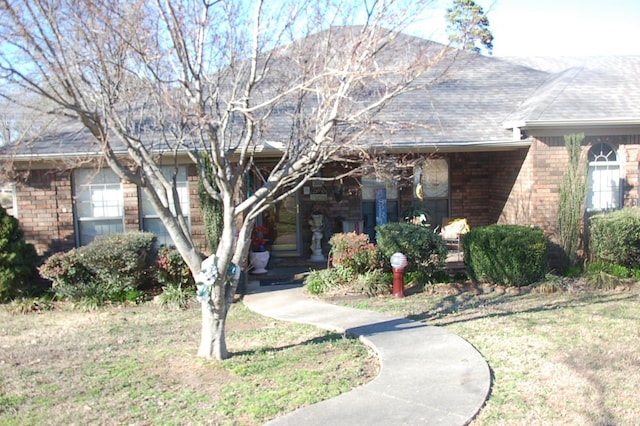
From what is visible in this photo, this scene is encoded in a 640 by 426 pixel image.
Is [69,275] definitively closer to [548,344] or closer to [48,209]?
[48,209]

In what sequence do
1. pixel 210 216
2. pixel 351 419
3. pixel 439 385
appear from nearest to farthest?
pixel 351 419
pixel 439 385
pixel 210 216

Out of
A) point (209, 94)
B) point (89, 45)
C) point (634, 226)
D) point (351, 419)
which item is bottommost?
point (351, 419)

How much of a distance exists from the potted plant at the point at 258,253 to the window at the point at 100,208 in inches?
104

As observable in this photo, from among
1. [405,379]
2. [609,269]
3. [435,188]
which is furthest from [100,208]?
[609,269]

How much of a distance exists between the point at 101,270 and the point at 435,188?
24.4 feet

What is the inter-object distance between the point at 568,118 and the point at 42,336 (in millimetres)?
9495

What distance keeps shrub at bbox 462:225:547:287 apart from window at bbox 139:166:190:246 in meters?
5.56

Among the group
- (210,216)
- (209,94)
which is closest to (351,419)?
(209,94)

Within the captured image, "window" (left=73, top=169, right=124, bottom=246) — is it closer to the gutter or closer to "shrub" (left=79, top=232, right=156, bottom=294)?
"shrub" (left=79, top=232, right=156, bottom=294)

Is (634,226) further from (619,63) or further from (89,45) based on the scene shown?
(89,45)

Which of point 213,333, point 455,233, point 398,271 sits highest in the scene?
point 455,233

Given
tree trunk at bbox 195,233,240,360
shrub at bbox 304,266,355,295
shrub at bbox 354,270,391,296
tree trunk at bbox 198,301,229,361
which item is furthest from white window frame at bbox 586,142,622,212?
tree trunk at bbox 198,301,229,361

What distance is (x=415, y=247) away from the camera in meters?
10.3

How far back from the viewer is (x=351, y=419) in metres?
4.94
